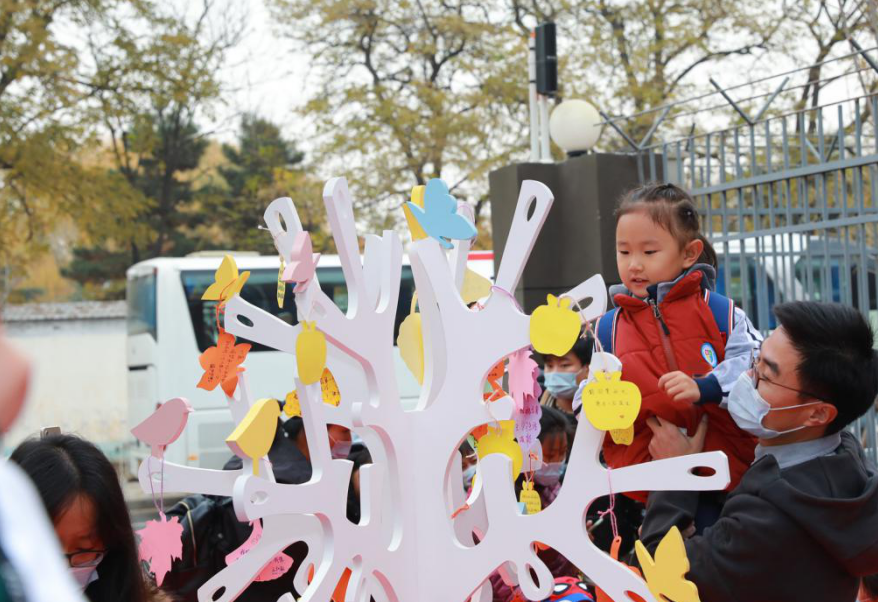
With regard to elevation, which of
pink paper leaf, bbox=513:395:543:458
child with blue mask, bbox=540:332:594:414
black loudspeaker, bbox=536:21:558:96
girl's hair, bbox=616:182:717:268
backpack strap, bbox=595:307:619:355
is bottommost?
child with blue mask, bbox=540:332:594:414

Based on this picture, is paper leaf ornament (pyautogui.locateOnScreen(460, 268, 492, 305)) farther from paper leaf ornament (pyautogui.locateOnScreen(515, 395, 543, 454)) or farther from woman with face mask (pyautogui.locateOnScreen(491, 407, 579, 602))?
woman with face mask (pyautogui.locateOnScreen(491, 407, 579, 602))

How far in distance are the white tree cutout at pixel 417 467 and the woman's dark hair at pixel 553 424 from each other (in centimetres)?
161

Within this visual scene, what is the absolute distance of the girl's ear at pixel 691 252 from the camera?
6.33 ft

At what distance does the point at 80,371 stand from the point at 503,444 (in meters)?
16.3

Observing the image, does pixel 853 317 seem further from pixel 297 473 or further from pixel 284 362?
pixel 284 362

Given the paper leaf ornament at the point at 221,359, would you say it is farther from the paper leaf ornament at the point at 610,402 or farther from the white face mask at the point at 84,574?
the paper leaf ornament at the point at 610,402

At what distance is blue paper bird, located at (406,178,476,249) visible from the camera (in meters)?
1.68

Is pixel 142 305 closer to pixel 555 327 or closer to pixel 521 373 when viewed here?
pixel 521 373

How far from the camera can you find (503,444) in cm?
173

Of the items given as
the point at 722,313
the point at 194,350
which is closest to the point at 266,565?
the point at 722,313

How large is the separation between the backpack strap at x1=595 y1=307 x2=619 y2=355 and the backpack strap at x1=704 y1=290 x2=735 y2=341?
0.18m

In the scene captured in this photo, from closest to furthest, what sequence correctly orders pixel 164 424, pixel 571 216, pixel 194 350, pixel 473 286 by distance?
1. pixel 164 424
2. pixel 473 286
3. pixel 571 216
4. pixel 194 350

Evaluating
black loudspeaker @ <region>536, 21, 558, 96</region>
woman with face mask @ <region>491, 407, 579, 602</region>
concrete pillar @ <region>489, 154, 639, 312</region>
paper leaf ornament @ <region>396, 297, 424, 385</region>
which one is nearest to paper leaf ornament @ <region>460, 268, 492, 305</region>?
paper leaf ornament @ <region>396, 297, 424, 385</region>

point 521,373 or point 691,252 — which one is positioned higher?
point 691,252
